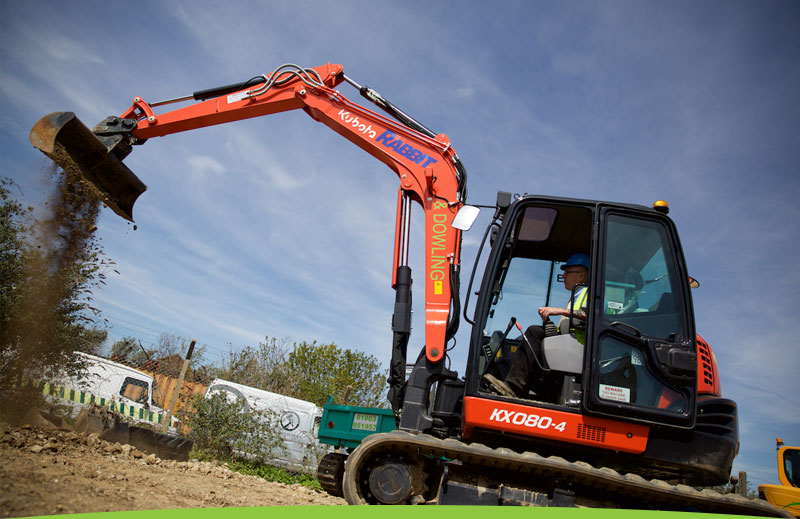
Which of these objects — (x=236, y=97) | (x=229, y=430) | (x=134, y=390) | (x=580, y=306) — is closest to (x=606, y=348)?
(x=580, y=306)

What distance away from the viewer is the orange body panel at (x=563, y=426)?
13.0 ft

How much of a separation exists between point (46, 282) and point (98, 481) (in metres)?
4.15

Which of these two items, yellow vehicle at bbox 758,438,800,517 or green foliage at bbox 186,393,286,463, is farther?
green foliage at bbox 186,393,286,463

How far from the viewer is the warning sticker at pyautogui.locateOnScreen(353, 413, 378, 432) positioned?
5960 mm

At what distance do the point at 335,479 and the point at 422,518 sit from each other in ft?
9.22

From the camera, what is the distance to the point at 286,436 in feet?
40.6

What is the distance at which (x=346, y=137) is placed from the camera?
632cm

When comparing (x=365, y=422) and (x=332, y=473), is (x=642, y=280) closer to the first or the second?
(x=365, y=422)

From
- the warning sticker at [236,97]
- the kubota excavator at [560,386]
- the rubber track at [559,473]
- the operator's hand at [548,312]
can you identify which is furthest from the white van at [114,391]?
the operator's hand at [548,312]

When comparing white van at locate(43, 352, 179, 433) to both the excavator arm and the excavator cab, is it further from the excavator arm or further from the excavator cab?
the excavator cab

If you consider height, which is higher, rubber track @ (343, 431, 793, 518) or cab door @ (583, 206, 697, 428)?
cab door @ (583, 206, 697, 428)

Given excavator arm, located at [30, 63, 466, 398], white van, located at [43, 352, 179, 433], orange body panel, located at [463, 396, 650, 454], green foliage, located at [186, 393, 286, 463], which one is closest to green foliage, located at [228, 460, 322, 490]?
green foliage, located at [186, 393, 286, 463]

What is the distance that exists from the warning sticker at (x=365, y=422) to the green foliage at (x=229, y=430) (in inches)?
233

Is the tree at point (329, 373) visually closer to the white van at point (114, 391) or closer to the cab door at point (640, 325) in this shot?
the white van at point (114, 391)
